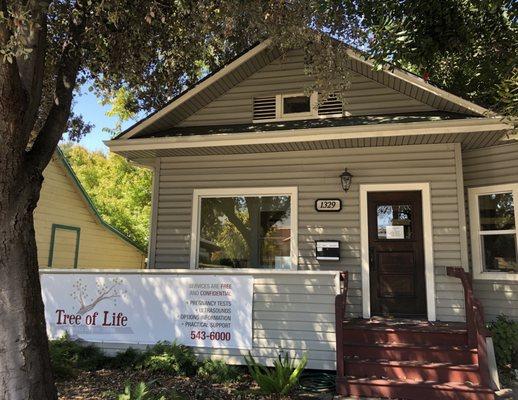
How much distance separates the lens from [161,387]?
5.44 meters

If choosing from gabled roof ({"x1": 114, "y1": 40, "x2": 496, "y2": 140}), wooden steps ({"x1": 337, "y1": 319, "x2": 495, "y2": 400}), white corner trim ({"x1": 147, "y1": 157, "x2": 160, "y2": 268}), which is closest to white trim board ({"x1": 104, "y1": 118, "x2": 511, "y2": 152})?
gabled roof ({"x1": 114, "y1": 40, "x2": 496, "y2": 140})

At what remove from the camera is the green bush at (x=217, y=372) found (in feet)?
19.5

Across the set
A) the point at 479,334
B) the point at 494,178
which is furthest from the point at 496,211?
the point at 479,334

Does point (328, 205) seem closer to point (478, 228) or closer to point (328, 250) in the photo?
point (328, 250)

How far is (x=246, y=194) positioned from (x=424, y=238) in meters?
3.08

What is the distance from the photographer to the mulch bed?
516 centimetres

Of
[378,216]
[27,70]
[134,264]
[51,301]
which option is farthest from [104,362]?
[134,264]

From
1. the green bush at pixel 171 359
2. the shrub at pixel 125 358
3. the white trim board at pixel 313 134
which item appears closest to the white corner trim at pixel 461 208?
the white trim board at pixel 313 134

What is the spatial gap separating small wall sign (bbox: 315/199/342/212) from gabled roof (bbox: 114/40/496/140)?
221cm

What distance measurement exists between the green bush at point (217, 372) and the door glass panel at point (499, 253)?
14.6ft

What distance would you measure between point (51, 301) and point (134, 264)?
38.9 feet

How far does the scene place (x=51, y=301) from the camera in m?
7.35

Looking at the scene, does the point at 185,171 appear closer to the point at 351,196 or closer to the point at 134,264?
the point at 351,196

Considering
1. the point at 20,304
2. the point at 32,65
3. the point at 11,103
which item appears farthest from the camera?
the point at 32,65
